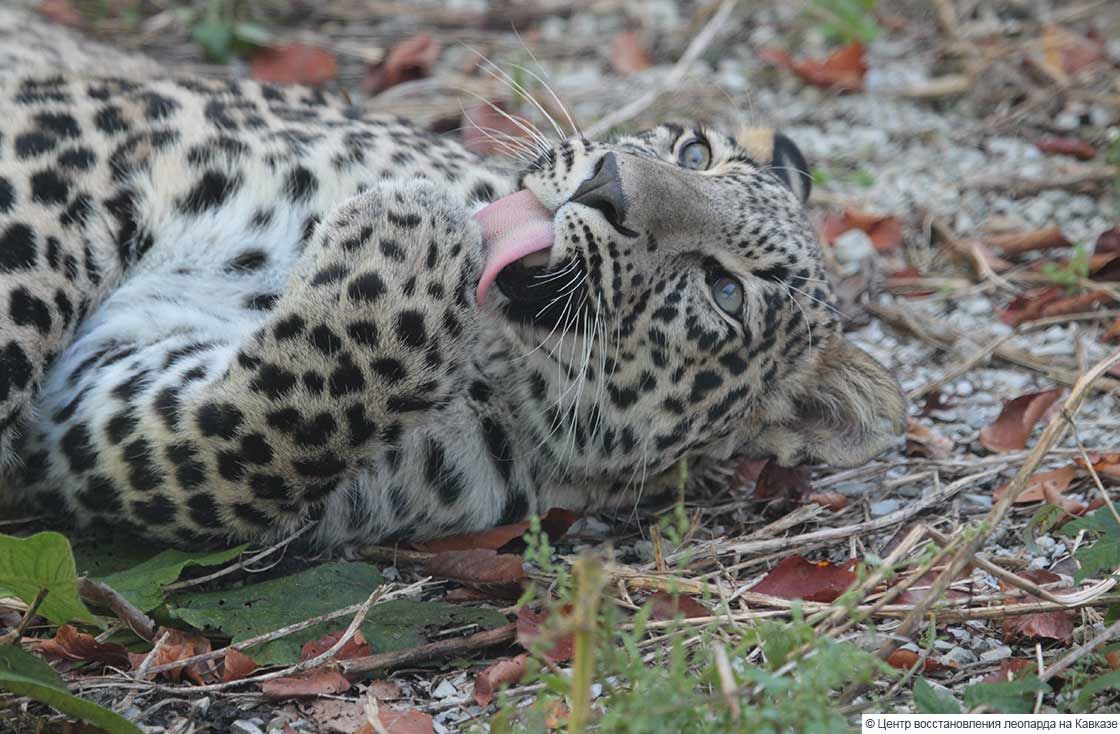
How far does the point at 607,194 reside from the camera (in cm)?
439

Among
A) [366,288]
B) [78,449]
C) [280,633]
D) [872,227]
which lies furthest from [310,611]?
[872,227]

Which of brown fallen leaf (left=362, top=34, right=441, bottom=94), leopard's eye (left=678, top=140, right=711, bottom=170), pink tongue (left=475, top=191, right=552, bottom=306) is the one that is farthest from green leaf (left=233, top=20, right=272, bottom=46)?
pink tongue (left=475, top=191, right=552, bottom=306)

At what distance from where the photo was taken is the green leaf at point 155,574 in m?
4.27

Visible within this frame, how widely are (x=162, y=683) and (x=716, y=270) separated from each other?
7.77ft

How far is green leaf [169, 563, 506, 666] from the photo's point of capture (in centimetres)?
425

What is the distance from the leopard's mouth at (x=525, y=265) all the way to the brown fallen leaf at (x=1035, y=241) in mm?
3394

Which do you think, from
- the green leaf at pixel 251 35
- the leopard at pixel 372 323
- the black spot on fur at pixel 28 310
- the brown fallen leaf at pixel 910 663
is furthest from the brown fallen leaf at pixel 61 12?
the brown fallen leaf at pixel 910 663

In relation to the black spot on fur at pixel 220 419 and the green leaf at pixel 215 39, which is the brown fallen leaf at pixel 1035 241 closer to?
the black spot on fur at pixel 220 419

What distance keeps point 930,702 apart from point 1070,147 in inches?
205

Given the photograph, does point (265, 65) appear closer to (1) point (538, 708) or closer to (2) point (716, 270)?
(2) point (716, 270)

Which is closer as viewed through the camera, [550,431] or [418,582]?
[418,582]

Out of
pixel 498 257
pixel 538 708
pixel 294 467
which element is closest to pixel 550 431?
pixel 498 257

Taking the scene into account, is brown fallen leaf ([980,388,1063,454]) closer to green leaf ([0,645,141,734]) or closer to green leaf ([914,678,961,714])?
green leaf ([914,678,961,714])

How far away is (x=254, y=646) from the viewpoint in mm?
4176
